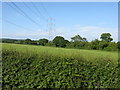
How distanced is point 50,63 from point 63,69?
1.39ft

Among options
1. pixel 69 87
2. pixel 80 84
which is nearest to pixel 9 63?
pixel 69 87

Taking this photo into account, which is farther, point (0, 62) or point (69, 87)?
point (0, 62)

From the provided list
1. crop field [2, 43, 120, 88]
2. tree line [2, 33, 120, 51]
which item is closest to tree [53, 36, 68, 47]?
tree line [2, 33, 120, 51]

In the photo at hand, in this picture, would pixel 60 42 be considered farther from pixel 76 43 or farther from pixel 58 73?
pixel 58 73

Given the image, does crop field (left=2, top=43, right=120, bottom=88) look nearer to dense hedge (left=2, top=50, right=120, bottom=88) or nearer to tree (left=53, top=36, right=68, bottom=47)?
dense hedge (left=2, top=50, right=120, bottom=88)

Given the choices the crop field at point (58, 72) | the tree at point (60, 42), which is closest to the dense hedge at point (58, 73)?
the crop field at point (58, 72)

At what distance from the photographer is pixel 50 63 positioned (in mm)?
3131

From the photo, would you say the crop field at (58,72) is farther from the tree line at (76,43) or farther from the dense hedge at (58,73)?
the tree line at (76,43)

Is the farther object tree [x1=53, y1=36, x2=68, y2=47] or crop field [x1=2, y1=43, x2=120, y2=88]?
tree [x1=53, y1=36, x2=68, y2=47]

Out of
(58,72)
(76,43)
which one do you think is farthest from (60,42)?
(58,72)

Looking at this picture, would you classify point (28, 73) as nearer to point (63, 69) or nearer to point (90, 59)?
point (63, 69)

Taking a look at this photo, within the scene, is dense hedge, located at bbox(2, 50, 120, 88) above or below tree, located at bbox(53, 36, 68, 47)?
below

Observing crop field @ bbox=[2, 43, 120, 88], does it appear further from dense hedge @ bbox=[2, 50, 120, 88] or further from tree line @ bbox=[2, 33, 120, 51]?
tree line @ bbox=[2, 33, 120, 51]

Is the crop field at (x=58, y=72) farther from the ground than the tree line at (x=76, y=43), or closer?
closer
